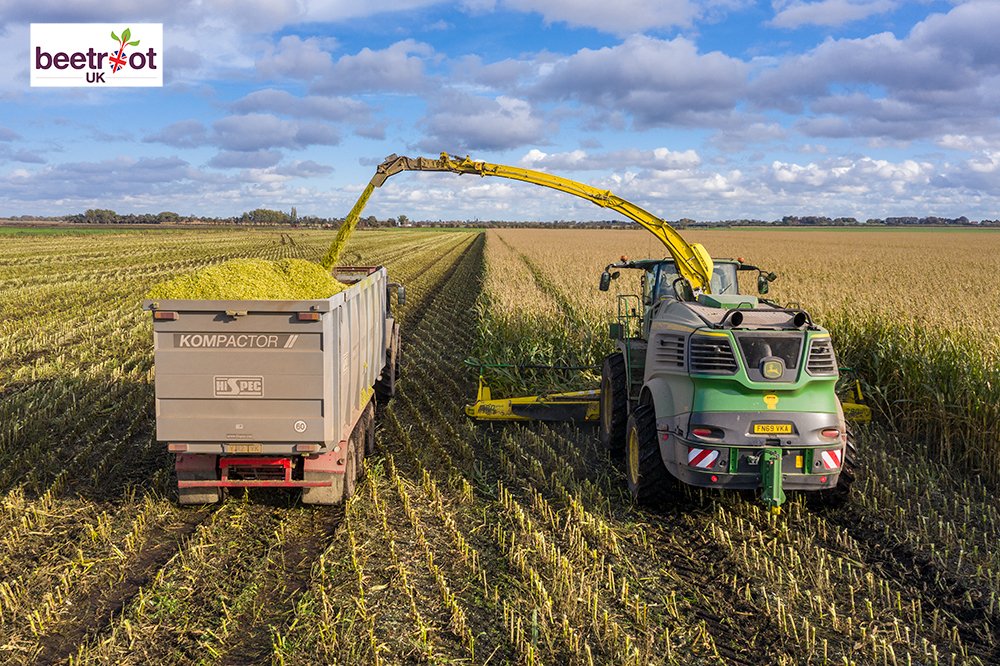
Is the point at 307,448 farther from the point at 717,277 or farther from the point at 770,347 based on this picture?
the point at 717,277

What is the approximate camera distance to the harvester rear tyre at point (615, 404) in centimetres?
805

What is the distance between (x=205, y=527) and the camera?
244 inches

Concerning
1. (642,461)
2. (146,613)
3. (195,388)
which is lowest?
(146,613)

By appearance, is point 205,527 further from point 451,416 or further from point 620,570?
point 451,416

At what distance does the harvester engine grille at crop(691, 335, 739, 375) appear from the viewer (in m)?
6.07

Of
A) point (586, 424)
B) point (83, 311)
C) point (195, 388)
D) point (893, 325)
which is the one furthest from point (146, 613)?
point (83, 311)

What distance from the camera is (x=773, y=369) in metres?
6.04

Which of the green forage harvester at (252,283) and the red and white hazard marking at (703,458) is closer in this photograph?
the red and white hazard marking at (703,458)

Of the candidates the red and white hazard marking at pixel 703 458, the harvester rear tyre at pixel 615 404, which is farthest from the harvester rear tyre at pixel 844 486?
the harvester rear tyre at pixel 615 404

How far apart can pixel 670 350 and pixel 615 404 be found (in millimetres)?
1618

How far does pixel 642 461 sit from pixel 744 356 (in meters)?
1.34

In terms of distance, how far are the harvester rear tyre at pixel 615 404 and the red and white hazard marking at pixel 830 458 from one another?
236 cm

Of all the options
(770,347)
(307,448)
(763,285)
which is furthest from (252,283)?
(763,285)

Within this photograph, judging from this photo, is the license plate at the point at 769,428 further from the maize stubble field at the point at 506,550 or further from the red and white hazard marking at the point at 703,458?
the maize stubble field at the point at 506,550
